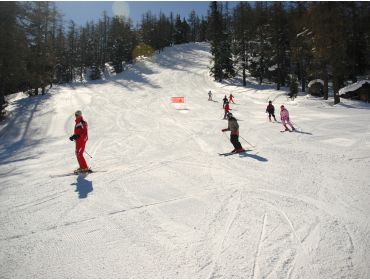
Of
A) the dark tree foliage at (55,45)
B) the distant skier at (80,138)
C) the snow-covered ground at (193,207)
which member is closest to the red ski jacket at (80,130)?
the distant skier at (80,138)

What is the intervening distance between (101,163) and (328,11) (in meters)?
24.6

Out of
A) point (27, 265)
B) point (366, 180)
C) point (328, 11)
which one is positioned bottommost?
point (27, 265)

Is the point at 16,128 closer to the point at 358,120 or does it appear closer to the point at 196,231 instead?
the point at 196,231

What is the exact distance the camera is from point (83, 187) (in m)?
8.80

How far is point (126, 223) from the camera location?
21.1 ft

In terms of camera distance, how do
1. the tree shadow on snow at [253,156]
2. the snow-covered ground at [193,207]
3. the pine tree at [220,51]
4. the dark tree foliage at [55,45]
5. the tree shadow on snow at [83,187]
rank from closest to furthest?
the snow-covered ground at [193,207] → the tree shadow on snow at [83,187] → the tree shadow on snow at [253,156] → the dark tree foliage at [55,45] → the pine tree at [220,51]

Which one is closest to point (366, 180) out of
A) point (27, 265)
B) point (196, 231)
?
point (196, 231)

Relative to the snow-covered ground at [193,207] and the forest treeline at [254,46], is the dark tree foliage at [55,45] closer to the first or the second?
the forest treeline at [254,46]

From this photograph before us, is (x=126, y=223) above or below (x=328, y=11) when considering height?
below

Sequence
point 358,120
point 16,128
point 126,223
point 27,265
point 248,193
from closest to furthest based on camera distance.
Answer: point 27,265 < point 126,223 < point 248,193 < point 358,120 < point 16,128

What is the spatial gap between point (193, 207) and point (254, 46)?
148 ft

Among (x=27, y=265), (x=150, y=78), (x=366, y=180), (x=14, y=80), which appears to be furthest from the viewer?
(x=150, y=78)

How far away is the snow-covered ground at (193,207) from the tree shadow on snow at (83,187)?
3 centimetres

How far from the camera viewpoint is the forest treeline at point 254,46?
87.7ft
